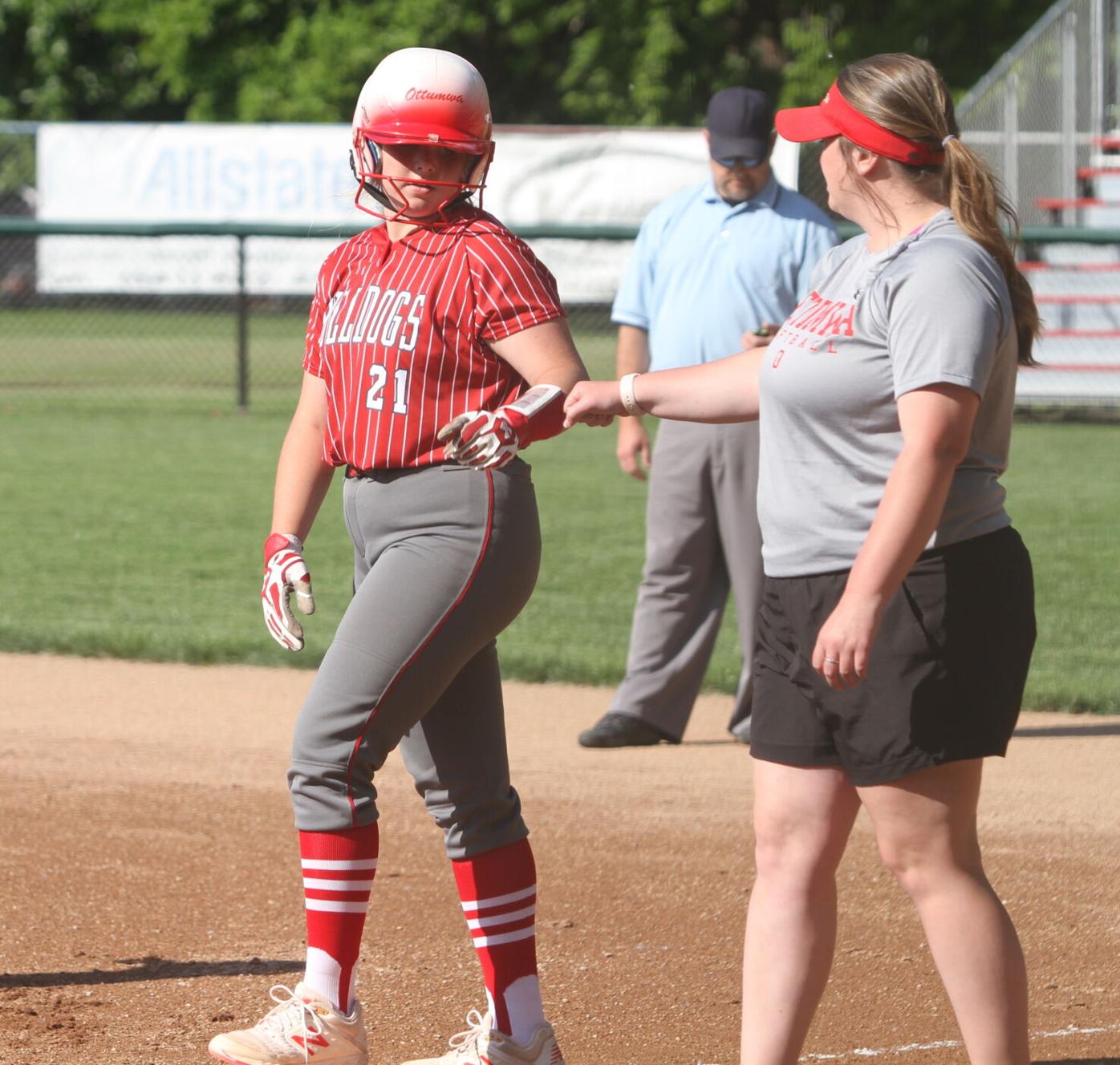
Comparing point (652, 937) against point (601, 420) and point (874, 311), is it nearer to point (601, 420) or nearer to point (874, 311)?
point (601, 420)

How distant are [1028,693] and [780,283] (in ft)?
6.79

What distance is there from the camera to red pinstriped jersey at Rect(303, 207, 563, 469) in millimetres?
3291

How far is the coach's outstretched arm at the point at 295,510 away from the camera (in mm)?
3500

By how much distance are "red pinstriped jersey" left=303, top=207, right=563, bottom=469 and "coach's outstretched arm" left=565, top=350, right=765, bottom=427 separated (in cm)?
19

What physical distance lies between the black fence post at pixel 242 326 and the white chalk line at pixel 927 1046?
1270 cm

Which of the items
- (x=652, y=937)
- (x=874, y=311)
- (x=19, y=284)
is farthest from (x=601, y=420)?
(x=19, y=284)

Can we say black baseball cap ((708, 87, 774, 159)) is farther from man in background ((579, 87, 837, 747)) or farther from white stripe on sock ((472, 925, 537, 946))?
white stripe on sock ((472, 925, 537, 946))

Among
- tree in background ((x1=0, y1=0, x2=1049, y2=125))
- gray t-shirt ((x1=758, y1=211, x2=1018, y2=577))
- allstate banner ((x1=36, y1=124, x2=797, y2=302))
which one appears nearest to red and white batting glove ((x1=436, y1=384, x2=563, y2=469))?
gray t-shirt ((x1=758, y1=211, x2=1018, y2=577))

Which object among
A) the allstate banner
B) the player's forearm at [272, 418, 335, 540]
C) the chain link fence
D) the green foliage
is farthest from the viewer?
the green foliage

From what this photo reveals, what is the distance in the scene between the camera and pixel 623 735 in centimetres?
624

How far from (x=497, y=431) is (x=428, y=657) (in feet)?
1.48

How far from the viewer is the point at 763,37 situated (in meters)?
35.2

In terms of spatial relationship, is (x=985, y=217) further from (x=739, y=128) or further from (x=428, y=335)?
(x=739, y=128)

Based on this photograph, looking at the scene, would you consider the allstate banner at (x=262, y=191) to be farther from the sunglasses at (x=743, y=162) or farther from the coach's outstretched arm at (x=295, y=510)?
the coach's outstretched arm at (x=295, y=510)
